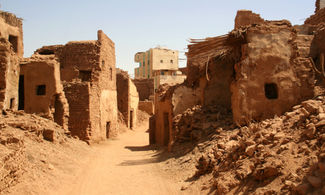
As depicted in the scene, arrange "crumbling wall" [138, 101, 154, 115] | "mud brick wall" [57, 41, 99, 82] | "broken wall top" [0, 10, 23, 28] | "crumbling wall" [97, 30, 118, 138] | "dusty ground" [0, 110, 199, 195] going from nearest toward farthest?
1. "dusty ground" [0, 110, 199, 195]
2. "mud brick wall" [57, 41, 99, 82]
3. "crumbling wall" [97, 30, 118, 138]
4. "broken wall top" [0, 10, 23, 28]
5. "crumbling wall" [138, 101, 154, 115]

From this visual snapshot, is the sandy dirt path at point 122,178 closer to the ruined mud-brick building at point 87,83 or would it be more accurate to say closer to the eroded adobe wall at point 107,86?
the ruined mud-brick building at point 87,83

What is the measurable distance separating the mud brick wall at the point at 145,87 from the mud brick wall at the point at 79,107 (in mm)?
16757

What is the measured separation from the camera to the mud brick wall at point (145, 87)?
32.2 meters

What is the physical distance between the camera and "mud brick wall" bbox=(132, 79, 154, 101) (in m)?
32.2

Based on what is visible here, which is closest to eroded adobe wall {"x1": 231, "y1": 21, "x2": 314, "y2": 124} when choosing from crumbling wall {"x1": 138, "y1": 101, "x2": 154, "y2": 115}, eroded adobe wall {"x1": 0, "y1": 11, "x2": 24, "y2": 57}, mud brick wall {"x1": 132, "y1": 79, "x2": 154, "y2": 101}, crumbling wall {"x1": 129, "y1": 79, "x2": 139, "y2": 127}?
eroded adobe wall {"x1": 0, "y1": 11, "x2": 24, "y2": 57}

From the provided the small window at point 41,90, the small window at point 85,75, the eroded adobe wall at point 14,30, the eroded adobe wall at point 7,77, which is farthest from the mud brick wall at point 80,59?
the eroded adobe wall at point 7,77

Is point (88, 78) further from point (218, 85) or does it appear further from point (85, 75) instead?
point (218, 85)

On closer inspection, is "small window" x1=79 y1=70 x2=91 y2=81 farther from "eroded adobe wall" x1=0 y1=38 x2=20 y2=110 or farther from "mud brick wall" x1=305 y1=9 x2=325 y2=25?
"mud brick wall" x1=305 y1=9 x2=325 y2=25

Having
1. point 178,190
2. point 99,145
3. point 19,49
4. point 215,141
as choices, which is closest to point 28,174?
point 178,190

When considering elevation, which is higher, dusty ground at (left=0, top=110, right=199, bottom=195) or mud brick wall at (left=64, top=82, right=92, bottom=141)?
mud brick wall at (left=64, top=82, right=92, bottom=141)

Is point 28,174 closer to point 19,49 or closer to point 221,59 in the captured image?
point 221,59

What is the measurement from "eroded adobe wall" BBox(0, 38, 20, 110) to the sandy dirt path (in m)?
3.83

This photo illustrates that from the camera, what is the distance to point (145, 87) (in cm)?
3241

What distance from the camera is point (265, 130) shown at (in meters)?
7.10
